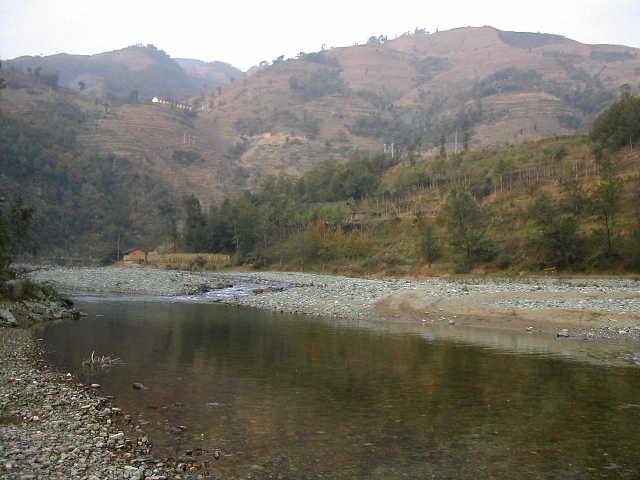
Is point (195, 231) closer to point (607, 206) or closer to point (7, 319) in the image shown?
point (607, 206)

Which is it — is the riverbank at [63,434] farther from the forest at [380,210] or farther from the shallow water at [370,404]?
the forest at [380,210]

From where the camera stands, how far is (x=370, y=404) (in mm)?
13625

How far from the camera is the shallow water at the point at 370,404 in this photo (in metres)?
9.88

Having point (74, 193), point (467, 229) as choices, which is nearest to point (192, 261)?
point (467, 229)

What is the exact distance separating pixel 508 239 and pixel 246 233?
44.3 meters

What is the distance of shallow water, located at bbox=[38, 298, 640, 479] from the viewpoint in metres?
9.88

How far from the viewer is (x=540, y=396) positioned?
14.4m

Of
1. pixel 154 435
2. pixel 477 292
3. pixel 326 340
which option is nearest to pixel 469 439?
pixel 154 435

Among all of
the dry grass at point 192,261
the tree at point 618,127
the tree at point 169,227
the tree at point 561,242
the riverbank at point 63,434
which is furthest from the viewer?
the tree at point 169,227

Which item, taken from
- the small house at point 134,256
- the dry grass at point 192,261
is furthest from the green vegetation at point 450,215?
the small house at point 134,256

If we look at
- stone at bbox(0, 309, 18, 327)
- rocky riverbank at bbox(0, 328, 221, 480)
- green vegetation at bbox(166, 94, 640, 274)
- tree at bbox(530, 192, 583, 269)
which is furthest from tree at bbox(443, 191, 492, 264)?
rocky riverbank at bbox(0, 328, 221, 480)

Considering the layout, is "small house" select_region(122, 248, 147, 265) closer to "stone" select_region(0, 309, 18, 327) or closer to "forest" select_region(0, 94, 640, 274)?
"forest" select_region(0, 94, 640, 274)

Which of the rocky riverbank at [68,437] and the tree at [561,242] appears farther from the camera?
the tree at [561,242]

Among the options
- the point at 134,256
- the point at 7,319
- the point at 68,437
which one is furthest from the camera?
the point at 134,256
